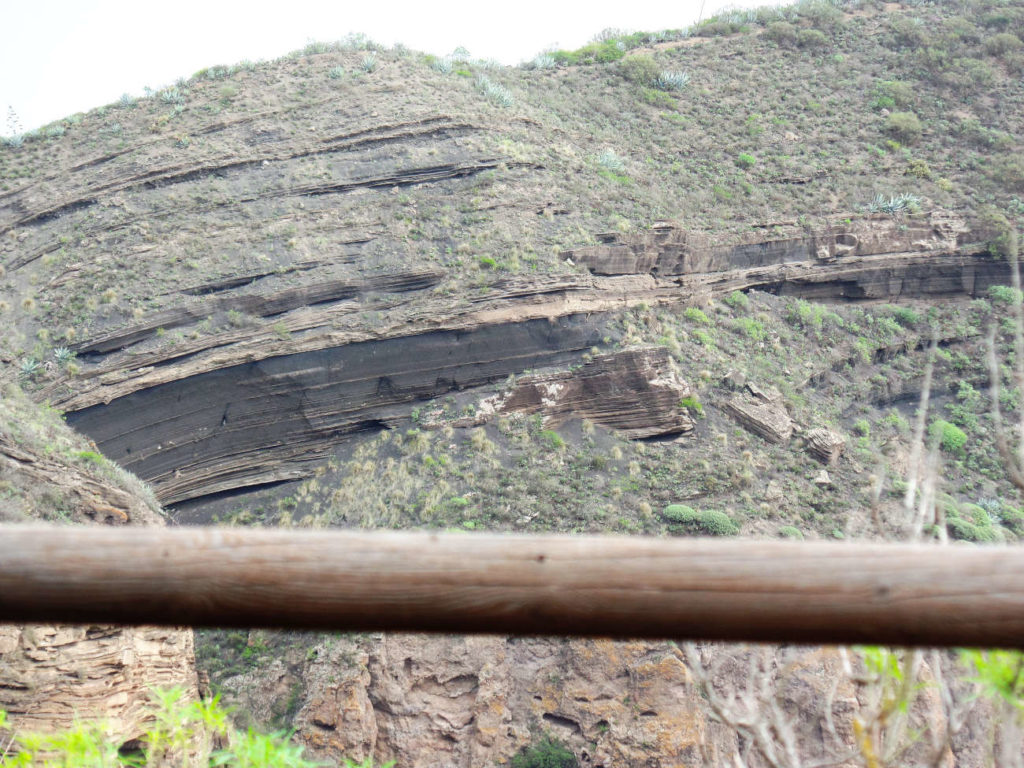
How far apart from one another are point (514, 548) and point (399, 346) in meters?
19.8

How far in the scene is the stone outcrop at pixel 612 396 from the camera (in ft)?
67.7

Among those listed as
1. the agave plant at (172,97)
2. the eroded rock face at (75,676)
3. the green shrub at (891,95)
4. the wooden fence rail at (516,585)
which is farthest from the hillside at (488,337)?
the wooden fence rail at (516,585)

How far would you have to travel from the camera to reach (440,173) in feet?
84.9

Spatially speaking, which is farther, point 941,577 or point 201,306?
point 201,306

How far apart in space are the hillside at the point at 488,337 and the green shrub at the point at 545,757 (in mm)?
229

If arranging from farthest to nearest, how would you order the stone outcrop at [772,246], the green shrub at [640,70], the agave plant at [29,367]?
the green shrub at [640,70], the stone outcrop at [772,246], the agave plant at [29,367]

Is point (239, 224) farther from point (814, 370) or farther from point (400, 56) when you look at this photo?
point (814, 370)

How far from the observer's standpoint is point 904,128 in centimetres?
3247

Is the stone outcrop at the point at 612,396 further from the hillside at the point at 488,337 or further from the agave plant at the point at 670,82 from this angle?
the agave plant at the point at 670,82

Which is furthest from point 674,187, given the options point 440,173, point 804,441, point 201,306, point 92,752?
point 92,752

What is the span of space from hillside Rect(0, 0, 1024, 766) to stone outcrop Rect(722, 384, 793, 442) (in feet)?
0.29

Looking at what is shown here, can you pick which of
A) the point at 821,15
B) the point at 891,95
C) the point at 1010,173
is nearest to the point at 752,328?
the point at 1010,173

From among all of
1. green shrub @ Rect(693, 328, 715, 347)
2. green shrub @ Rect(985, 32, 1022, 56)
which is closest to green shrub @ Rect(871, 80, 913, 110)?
green shrub @ Rect(985, 32, 1022, 56)

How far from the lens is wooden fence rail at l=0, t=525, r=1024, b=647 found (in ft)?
5.04
